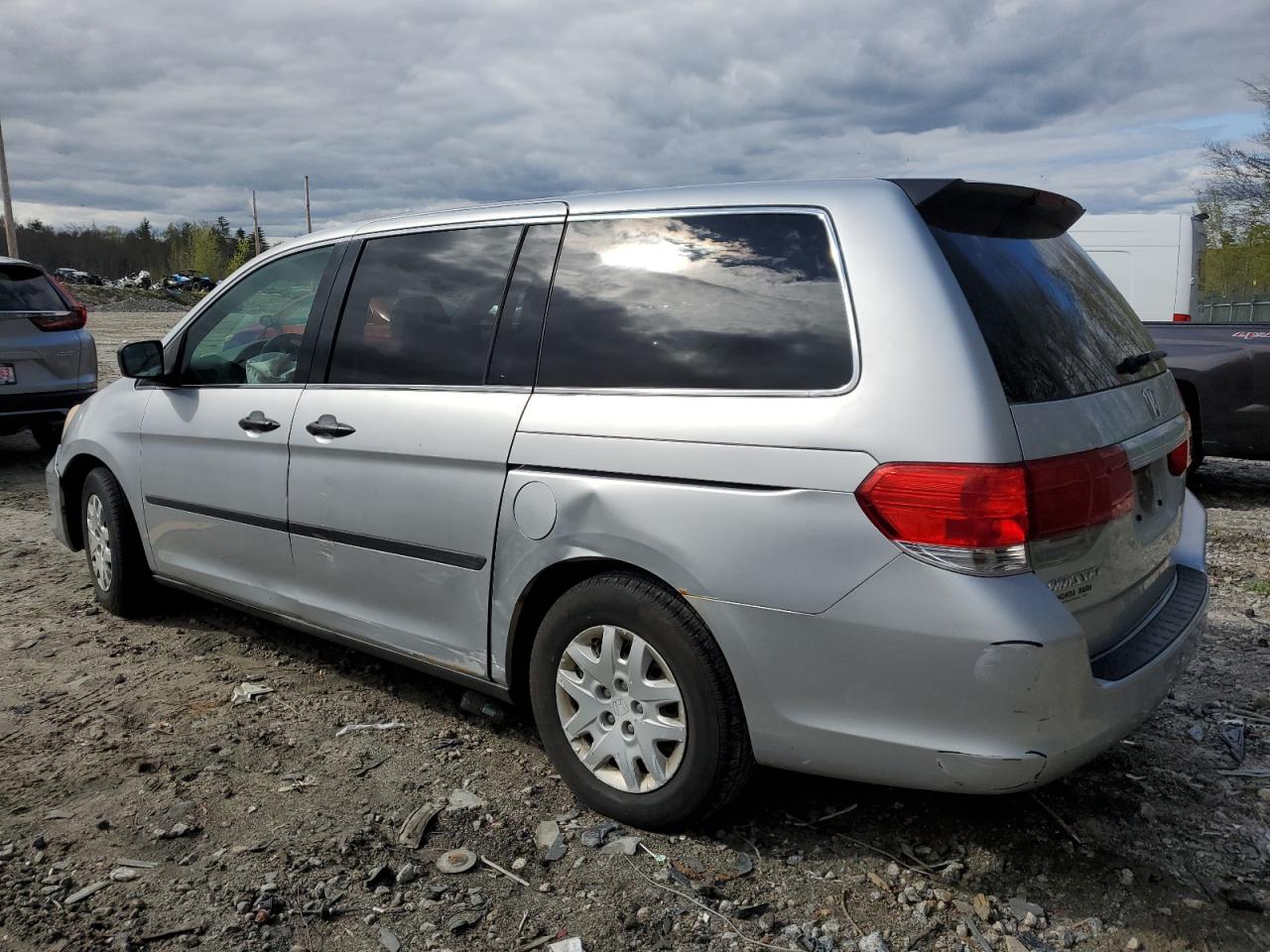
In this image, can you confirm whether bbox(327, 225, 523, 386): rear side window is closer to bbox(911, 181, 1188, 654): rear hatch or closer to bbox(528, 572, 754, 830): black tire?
bbox(528, 572, 754, 830): black tire

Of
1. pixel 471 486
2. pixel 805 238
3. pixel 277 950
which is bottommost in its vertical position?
pixel 277 950

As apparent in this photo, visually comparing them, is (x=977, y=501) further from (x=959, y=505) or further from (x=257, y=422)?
(x=257, y=422)

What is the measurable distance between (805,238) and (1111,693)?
4.52 feet

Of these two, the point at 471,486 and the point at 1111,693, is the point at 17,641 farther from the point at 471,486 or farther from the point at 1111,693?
the point at 1111,693

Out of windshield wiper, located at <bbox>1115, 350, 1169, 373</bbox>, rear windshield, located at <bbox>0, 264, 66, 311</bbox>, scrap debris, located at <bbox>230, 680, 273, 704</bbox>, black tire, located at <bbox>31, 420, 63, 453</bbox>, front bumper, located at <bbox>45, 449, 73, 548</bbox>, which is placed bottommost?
scrap debris, located at <bbox>230, 680, 273, 704</bbox>

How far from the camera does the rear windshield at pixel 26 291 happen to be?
8.95m

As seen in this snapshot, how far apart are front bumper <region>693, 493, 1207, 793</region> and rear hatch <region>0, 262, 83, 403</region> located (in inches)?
324

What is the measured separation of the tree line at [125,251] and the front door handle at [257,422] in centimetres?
9047

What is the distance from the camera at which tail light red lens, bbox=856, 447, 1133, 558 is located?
7.78 ft

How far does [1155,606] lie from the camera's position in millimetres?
2969

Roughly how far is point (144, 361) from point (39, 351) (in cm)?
540

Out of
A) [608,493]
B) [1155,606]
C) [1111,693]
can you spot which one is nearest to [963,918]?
[1111,693]

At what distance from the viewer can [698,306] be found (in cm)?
290

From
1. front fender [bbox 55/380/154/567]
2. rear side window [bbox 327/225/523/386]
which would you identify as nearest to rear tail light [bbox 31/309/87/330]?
front fender [bbox 55/380/154/567]
